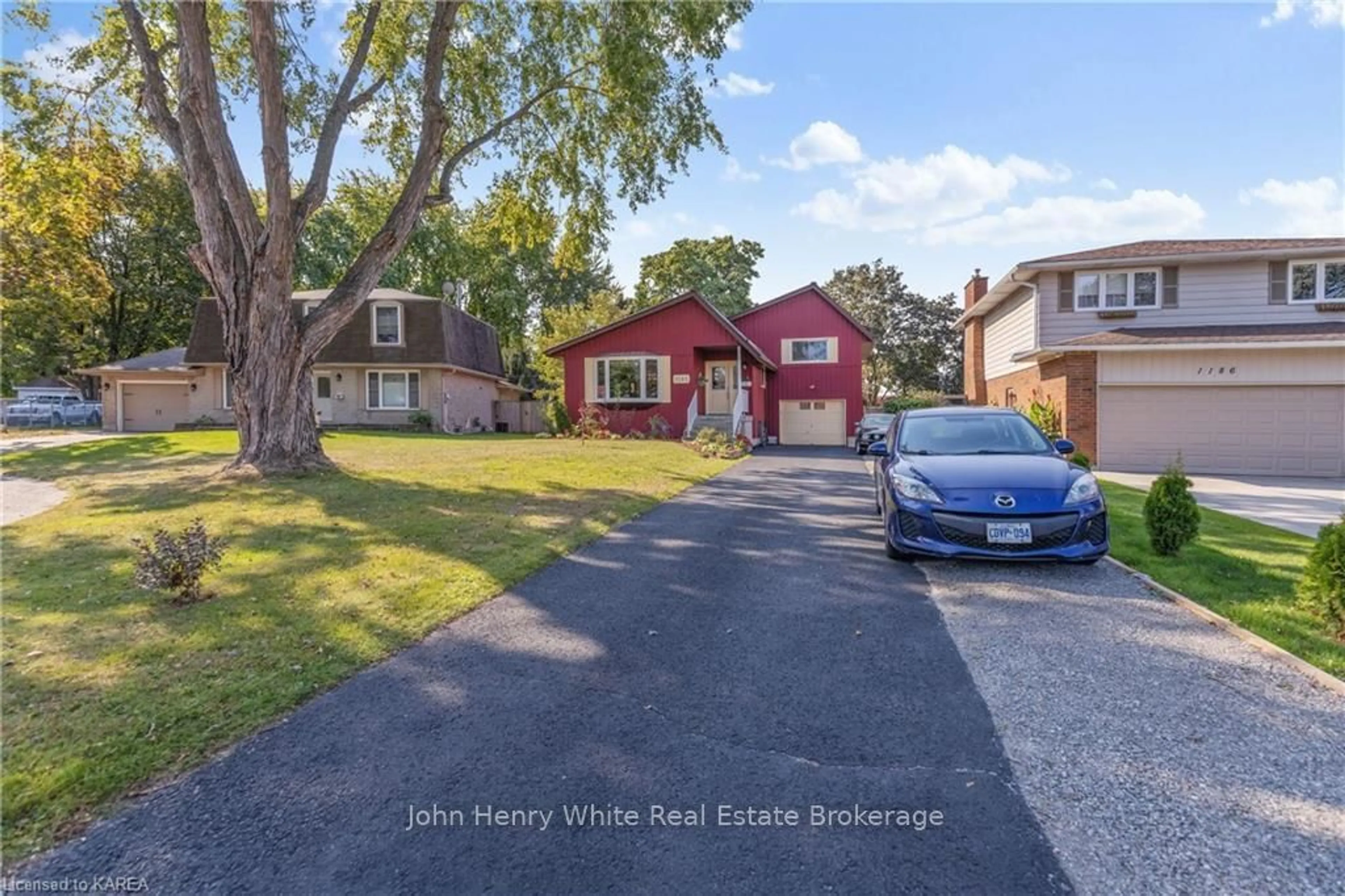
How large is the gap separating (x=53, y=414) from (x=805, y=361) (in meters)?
35.0

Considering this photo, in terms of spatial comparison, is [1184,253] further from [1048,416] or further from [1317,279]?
[1048,416]

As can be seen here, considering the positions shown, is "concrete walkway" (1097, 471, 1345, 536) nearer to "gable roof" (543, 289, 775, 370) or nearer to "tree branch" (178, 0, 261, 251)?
"gable roof" (543, 289, 775, 370)

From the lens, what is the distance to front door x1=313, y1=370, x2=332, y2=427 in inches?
1010

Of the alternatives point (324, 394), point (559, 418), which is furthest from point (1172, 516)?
point (324, 394)

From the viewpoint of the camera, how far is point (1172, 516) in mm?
6281

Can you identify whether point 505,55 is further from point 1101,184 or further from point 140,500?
point 1101,184

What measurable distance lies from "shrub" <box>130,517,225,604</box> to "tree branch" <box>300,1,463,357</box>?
734 cm

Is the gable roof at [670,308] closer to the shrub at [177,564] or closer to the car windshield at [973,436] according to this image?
the car windshield at [973,436]

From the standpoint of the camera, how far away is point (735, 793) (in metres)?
2.49

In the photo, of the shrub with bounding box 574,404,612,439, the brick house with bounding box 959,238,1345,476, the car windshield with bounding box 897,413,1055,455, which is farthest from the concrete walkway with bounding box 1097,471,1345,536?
the shrub with bounding box 574,404,612,439

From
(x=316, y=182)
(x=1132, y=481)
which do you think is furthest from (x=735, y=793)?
(x=1132, y=481)

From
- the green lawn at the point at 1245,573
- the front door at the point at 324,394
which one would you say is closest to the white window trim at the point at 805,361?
the green lawn at the point at 1245,573

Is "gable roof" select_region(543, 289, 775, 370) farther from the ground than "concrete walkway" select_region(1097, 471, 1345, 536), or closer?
farther from the ground

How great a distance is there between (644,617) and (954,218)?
17.8m
